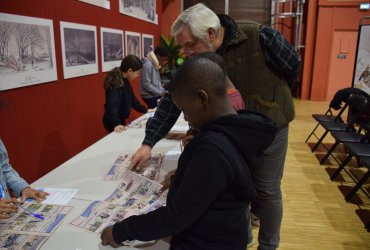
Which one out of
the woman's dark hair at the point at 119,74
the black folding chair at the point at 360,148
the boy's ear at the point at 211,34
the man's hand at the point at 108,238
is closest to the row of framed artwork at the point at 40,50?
the woman's dark hair at the point at 119,74

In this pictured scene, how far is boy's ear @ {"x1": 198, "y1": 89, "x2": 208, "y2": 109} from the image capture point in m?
0.93

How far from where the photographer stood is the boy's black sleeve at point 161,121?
1839 millimetres

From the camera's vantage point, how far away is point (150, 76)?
5.20 metres

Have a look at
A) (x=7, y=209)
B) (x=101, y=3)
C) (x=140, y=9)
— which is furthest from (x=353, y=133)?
(x=140, y=9)

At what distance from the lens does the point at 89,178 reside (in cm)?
169

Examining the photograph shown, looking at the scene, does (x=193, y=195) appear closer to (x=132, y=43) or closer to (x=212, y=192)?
(x=212, y=192)

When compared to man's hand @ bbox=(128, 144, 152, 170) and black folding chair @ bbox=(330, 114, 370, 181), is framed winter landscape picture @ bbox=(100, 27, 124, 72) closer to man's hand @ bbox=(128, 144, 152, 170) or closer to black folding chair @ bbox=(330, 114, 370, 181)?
man's hand @ bbox=(128, 144, 152, 170)

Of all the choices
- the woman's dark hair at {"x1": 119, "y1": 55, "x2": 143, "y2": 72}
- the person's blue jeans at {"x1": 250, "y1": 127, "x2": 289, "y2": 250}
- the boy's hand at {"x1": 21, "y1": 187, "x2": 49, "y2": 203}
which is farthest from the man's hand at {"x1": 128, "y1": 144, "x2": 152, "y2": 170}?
the woman's dark hair at {"x1": 119, "y1": 55, "x2": 143, "y2": 72}

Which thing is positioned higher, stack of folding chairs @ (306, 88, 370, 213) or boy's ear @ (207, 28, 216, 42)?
boy's ear @ (207, 28, 216, 42)

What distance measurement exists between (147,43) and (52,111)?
144 inches

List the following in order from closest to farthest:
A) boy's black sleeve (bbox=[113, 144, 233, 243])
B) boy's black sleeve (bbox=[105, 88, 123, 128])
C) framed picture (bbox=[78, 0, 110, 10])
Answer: boy's black sleeve (bbox=[113, 144, 233, 243]), boy's black sleeve (bbox=[105, 88, 123, 128]), framed picture (bbox=[78, 0, 110, 10])

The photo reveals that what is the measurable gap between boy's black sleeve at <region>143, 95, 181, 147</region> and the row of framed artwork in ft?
4.03

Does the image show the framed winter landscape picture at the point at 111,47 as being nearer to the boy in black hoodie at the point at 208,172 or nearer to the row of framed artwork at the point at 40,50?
the row of framed artwork at the point at 40,50

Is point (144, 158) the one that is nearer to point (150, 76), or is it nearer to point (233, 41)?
A: point (233, 41)
